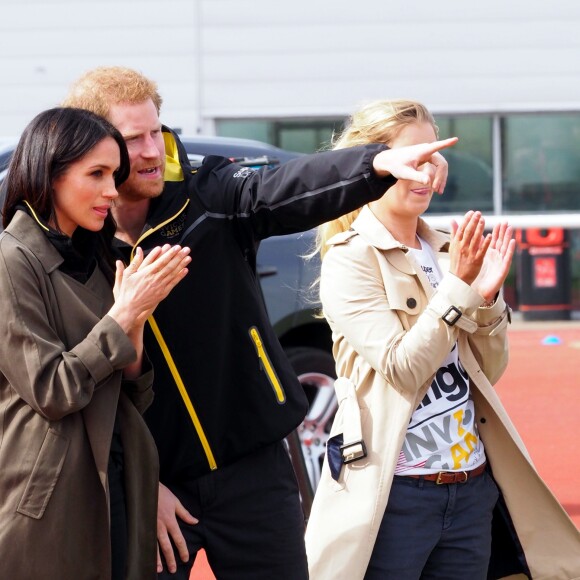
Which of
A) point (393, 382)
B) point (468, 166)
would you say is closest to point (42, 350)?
point (393, 382)

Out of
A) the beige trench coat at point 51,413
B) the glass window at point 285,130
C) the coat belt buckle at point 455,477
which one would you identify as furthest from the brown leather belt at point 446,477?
the glass window at point 285,130

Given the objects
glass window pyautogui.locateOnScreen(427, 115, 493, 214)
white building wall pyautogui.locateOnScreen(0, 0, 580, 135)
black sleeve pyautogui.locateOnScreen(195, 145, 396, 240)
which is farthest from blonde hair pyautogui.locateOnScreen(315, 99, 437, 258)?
glass window pyautogui.locateOnScreen(427, 115, 493, 214)

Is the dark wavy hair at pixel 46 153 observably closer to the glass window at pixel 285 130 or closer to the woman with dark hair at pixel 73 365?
the woman with dark hair at pixel 73 365

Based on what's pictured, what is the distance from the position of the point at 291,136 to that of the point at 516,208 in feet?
9.89

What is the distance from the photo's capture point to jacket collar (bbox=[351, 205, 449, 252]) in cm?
362

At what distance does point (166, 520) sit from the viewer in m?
3.15

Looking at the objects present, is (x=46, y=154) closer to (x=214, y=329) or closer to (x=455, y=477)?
(x=214, y=329)

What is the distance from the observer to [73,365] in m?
2.70

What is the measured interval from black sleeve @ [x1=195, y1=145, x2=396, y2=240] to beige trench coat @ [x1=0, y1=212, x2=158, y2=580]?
0.52 m

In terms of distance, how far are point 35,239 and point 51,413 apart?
16.2 inches

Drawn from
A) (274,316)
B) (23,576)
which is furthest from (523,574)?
(274,316)

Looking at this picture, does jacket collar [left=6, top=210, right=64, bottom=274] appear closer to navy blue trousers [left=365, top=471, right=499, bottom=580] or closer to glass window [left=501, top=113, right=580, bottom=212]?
navy blue trousers [left=365, top=471, right=499, bottom=580]

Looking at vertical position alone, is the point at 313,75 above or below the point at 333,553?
above

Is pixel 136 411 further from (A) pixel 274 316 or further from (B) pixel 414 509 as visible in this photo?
(A) pixel 274 316
